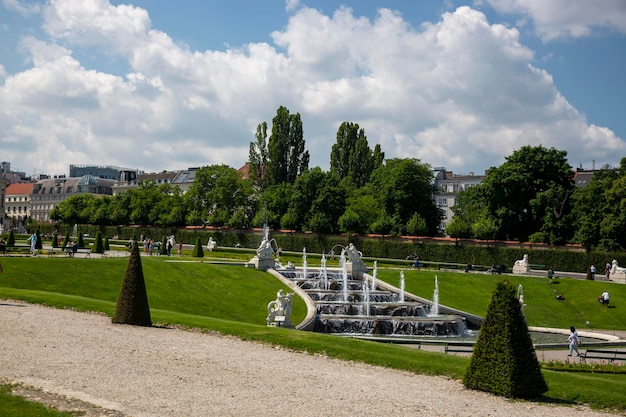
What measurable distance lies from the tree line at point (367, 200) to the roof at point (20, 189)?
258 ft

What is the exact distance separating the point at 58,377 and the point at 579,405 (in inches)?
472

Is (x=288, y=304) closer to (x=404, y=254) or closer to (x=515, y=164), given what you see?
(x=404, y=254)

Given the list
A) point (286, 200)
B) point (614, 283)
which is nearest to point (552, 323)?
point (614, 283)

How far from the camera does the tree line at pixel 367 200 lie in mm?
69625

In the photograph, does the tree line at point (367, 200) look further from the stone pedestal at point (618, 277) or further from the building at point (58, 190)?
the building at point (58, 190)

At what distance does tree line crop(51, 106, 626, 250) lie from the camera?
69.6 metres

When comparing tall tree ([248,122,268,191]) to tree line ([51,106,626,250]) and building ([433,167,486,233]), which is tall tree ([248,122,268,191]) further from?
building ([433,167,486,233])

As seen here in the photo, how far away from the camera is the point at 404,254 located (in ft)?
238

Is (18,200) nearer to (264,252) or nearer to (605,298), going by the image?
(264,252)

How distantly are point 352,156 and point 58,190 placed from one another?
106 m

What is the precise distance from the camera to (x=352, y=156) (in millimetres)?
107750

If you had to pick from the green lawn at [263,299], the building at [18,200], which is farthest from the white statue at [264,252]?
the building at [18,200]

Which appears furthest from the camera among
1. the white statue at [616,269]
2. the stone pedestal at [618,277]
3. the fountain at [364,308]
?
the white statue at [616,269]

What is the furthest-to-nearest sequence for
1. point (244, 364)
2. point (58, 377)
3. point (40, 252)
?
point (40, 252) → point (244, 364) → point (58, 377)
